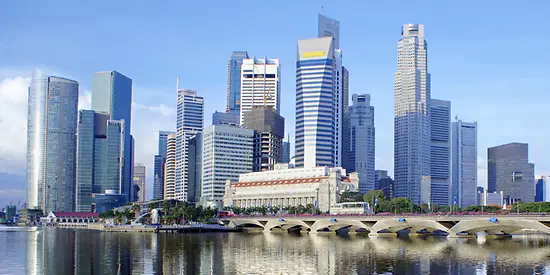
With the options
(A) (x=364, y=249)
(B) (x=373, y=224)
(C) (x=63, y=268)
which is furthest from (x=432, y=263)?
(B) (x=373, y=224)

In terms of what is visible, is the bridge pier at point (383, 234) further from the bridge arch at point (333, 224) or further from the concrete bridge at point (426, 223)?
the bridge arch at point (333, 224)

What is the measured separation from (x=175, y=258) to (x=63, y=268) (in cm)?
1814

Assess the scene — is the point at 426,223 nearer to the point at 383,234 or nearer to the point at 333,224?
the point at 383,234

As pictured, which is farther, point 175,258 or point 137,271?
point 175,258

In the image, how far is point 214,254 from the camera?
9975 centimetres

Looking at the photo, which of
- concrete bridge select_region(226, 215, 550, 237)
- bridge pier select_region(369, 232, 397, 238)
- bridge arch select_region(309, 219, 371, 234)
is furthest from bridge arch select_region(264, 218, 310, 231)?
bridge pier select_region(369, 232, 397, 238)

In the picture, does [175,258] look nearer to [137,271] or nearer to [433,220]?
[137,271]

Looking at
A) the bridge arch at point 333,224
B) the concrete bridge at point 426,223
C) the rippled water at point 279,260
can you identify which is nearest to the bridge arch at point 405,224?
the concrete bridge at point 426,223

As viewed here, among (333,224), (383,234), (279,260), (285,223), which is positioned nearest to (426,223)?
(383,234)

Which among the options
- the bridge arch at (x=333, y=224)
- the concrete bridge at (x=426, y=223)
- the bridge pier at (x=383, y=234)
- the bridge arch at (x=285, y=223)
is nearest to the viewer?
the concrete bridge at (x=426, y=223)

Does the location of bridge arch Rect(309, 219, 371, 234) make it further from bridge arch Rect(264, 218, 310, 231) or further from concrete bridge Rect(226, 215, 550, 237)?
bridge arch Rect(264, 218, 310, 231)

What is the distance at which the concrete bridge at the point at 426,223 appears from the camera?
12707 cm

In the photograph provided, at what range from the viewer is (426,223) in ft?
482

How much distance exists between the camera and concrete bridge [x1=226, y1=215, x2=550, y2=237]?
127m
